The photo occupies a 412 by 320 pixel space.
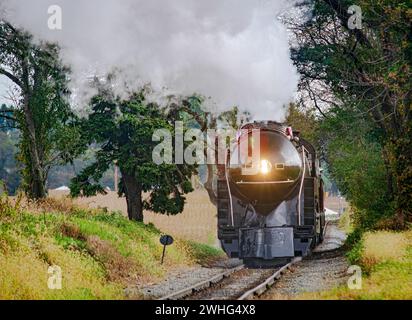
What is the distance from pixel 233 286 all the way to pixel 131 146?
39.4 ft

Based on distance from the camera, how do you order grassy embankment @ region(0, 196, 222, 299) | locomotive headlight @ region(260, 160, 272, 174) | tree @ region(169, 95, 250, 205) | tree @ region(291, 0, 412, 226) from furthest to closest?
tree @ region(169, 95, 250, 205) < tree @ region(291, 0, 412, 226) < locomotive headlight @ region(260, 160, 272, 174) < grassy embankment @ region(0, 196, 222, 299)

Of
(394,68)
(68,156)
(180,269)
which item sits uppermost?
(394,68)

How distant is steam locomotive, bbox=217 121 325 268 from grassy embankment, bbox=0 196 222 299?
3.20 metres

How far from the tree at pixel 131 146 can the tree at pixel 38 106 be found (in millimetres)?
1229

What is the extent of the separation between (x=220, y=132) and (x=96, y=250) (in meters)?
18.8

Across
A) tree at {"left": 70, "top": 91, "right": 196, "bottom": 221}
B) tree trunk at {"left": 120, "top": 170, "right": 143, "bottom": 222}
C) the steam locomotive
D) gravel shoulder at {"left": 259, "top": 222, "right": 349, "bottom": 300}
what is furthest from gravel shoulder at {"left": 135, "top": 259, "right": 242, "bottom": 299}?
tree trunk at {"left": 120, "top": 170, "right": 143, "bottom": 222}

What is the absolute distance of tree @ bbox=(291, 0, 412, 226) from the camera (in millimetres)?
23797

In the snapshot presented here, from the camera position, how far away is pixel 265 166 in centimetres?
1931

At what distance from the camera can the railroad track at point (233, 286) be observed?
15562mm

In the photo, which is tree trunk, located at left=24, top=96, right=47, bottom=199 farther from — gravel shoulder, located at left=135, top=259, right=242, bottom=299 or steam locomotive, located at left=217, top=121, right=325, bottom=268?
steam locomotive, located at left=217, top=121, right=325, bottom=268
